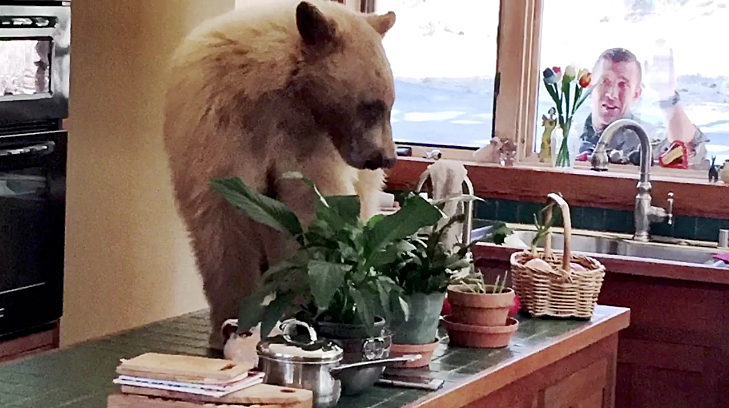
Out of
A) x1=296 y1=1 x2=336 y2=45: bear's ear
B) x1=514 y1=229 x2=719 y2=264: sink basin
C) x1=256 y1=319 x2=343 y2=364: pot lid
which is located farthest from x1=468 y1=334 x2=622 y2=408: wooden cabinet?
x1=514 y1=229 x2=719 y2=264: sink basin

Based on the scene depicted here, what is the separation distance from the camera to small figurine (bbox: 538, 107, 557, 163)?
4137 millimetres

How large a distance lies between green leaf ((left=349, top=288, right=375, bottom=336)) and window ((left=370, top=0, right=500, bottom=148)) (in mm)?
2593

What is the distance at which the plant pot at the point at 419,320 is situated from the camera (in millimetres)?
2021

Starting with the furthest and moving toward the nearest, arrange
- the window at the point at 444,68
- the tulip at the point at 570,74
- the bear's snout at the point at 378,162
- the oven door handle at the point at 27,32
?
the window at the point at 444,68, the tulip at the point at 570,74, the oven door handle at the point at 27,32, the bear's snout at the point at 378,162

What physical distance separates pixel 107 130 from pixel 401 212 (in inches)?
79.8

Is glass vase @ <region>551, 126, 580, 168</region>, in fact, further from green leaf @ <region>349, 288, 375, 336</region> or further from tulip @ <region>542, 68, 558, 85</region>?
green leaf @ <region>349, 288, 375, 336</region>

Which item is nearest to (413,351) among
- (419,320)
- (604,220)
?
(419,320)

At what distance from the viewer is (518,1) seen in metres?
4.18

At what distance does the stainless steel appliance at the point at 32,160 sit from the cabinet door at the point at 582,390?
1.53 m

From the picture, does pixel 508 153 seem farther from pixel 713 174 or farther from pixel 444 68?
pixel 713 174

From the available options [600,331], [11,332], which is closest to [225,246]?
[600,331]

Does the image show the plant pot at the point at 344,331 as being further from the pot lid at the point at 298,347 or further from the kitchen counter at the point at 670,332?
the kitchen counter at the point at 670,332

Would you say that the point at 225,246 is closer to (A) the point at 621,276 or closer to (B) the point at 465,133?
(A) the point at 621,276

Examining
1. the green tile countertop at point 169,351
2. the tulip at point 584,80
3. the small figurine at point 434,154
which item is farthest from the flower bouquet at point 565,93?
the green tile countertop at point 169,351
